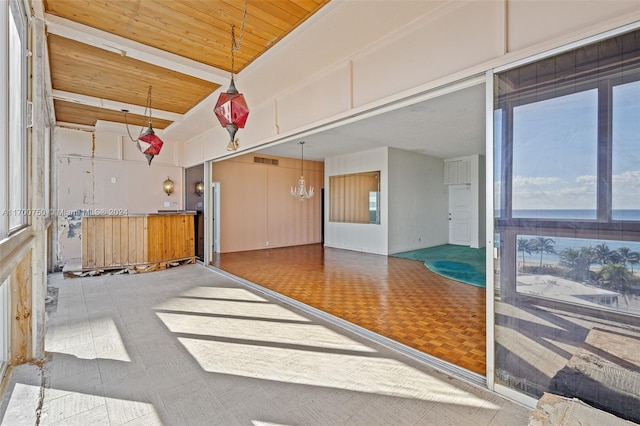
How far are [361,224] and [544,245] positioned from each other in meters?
7.01

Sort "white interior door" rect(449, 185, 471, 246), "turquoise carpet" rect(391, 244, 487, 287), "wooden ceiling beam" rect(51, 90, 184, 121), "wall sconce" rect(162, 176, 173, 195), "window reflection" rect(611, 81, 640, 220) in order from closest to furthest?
1. "window reflection" rect(611, 81, 640, 220)
2. "wooden ceiling beam" rect(51, 90, 184, 121)
3. "turquoise carpet" rect(391, 244, 487, 287)
4. "wall sconce" rect(162, 176, 173, 195)
5. "white interior door" rect(449, 185, 471, 246)

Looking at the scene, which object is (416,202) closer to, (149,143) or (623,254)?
(149,143)

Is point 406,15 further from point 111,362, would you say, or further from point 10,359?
point 10,359

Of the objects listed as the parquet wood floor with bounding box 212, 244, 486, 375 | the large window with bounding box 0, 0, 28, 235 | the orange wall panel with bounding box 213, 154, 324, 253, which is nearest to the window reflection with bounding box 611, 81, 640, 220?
the parquet wood floor with bounding box 212, 244, 486, 375

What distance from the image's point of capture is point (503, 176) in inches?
87.7

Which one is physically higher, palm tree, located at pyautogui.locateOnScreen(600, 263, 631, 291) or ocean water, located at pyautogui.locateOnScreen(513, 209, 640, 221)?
ocean water, located at pyautogui.locateOnScreen(513, 209, 640, 221)

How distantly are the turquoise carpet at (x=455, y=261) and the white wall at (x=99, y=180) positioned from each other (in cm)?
690

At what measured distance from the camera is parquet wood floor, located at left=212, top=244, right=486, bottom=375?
3132 millimetres

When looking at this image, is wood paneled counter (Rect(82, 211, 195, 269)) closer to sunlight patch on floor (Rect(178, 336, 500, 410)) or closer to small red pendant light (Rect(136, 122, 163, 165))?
small red pendant light (Rect(136, 122, 163, 165))

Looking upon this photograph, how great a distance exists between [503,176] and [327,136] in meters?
5.22

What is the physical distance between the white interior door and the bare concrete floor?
7776 millimetres

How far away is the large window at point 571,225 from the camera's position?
1735 millimetres

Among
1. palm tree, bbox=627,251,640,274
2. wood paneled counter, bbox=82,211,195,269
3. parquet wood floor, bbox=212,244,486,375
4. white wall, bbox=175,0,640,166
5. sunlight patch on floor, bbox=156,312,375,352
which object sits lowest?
sunlight patch on floor, bbox=156,312,375,352

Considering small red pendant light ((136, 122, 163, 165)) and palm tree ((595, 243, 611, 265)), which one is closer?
palm tree ((595, 243, 611, 265))
